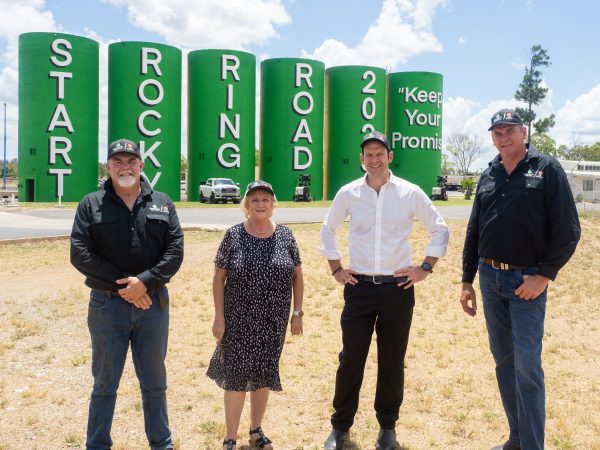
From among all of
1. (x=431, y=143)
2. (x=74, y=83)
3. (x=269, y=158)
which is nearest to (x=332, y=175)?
(x=269, y=158)

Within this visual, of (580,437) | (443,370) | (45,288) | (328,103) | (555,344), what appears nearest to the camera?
(580,437)

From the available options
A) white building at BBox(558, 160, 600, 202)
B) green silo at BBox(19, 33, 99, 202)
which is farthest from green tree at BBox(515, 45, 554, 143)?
green silo at BBox(19, 33, 99, 202)

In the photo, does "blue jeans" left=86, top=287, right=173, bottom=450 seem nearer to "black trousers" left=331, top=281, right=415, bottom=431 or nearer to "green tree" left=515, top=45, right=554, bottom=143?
"black trousers" left=331, top=281, right=415, bottom=431

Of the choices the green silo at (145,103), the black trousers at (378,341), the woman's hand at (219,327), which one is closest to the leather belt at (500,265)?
the black trousers at (378,341)

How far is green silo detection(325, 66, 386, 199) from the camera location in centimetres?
4353

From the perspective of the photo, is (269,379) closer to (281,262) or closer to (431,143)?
(281,262)

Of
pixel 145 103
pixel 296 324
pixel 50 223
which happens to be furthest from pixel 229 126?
pixel 296 324

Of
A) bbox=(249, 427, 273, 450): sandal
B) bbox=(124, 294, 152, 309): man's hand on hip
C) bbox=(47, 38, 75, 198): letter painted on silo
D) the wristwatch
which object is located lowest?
bbox=(249, 427, 273, 450): sandal

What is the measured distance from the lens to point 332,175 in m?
44.2

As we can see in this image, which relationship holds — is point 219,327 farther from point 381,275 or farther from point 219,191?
A: point 219,191

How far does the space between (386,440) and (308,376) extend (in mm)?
1877

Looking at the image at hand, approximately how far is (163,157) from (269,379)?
116 feet

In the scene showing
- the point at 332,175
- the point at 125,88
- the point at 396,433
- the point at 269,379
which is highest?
the point at 125,88

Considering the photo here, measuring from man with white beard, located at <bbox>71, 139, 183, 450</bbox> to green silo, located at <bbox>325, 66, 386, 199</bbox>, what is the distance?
130 ft
